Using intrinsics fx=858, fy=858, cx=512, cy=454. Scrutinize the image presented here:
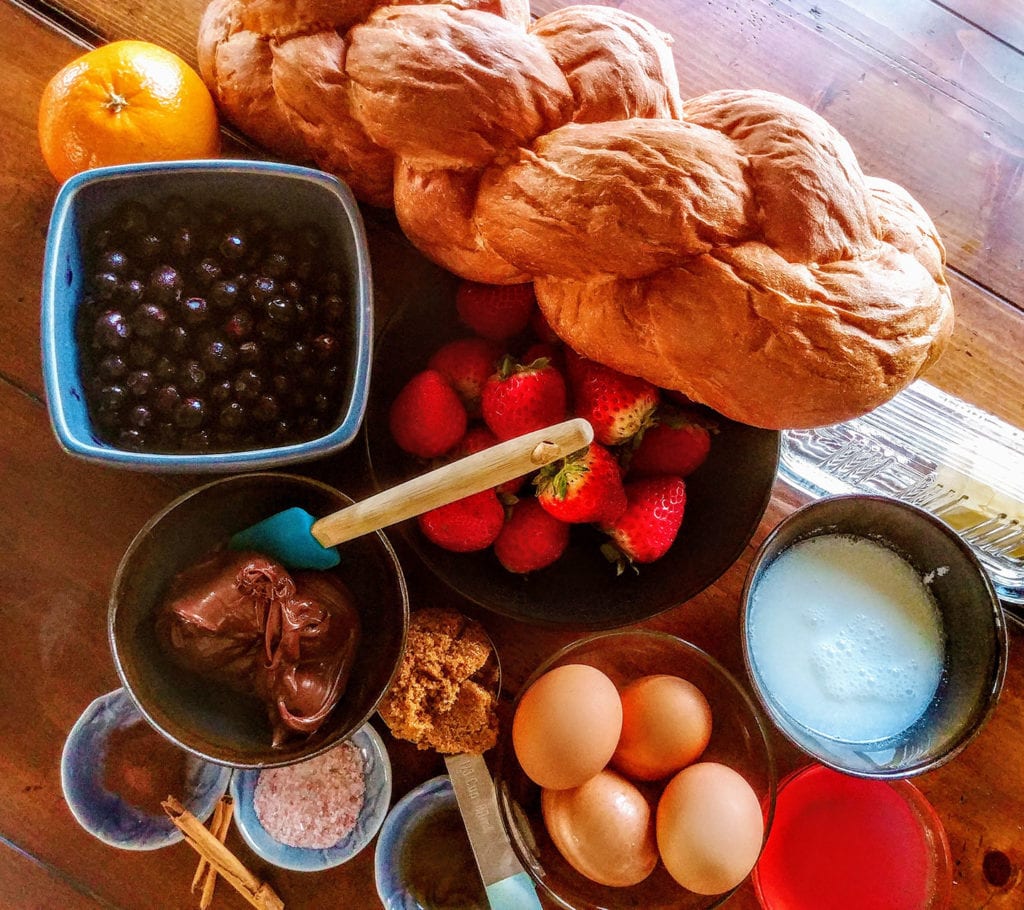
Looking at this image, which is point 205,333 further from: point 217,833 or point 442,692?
point 217,833

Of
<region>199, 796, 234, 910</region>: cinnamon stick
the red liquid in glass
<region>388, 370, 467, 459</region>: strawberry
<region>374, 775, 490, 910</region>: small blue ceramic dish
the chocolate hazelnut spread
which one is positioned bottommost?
→ <region>199, 796, 234, 910</region>: cinnamon stick

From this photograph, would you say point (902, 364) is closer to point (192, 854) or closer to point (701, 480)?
point (701, 480)

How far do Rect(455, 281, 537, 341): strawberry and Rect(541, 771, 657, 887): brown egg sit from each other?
512mm

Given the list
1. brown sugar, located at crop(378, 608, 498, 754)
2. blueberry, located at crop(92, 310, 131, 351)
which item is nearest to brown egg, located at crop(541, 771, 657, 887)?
brown sugar, located at crop(378, 608, 498, 754)

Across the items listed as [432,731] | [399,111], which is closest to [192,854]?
[432,731]

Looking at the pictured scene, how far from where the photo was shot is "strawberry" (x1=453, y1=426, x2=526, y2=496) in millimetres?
956

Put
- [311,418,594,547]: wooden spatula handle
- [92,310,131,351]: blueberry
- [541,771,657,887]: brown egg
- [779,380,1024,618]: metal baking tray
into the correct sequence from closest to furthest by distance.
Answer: [311,418,594,547]: wooden spatula handle → [92,310,131,351]: blueberry → [541,771,657,887]: brown egg → [779,380,1024,618]: metal baking tray

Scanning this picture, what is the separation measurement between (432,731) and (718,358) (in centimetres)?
52

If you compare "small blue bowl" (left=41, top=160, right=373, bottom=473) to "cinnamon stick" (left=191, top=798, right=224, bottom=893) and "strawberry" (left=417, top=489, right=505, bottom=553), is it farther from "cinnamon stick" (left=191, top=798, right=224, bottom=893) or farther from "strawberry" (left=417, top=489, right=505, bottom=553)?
"cinnamon stick" (left=191, top=798, right=224, bottom=893)

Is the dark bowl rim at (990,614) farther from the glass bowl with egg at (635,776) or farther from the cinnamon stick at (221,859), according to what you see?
the cinnamon stick at (221,859)

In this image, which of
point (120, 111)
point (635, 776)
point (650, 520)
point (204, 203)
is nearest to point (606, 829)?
point (635, 776)

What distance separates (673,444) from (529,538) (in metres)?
0.19

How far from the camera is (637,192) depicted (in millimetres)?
751

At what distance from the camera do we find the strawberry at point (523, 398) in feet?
2.98
